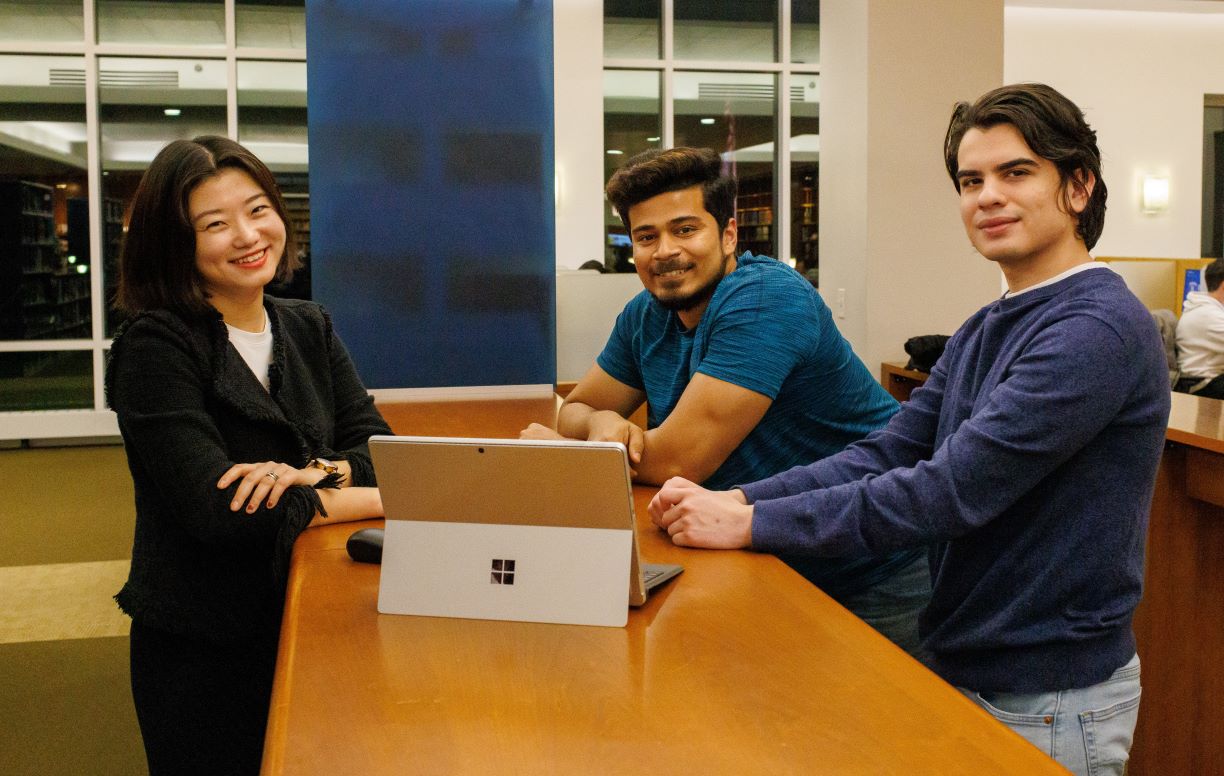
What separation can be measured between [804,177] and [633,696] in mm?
9003

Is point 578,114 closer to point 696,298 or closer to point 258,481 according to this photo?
point 696,298

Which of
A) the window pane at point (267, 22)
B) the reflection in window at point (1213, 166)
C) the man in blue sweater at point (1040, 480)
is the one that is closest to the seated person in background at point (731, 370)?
the man in blue sweater at point (1040, 480)

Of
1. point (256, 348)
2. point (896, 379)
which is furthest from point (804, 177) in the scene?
point (256, 348)

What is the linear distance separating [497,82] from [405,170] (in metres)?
0.50

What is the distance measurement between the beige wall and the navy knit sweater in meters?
3.75

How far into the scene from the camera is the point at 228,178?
68.9 inches

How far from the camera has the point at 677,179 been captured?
2.12 metres

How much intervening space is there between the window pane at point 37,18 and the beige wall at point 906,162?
612 cm

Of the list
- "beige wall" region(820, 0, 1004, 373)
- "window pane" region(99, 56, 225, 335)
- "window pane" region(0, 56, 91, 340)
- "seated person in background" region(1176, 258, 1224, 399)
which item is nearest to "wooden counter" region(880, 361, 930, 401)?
"beige wall" region(820, 0, 1004, 373)

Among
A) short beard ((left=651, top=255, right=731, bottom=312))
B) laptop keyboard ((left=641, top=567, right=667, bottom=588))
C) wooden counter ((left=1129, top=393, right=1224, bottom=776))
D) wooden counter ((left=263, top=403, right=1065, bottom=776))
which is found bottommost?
wooden counter ((left=1129, top=393, right=1224, bottom=776))

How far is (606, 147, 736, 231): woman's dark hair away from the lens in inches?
82.7

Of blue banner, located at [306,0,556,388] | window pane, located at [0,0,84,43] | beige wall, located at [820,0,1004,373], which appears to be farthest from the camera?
window pane, located at [0,0,84,43]

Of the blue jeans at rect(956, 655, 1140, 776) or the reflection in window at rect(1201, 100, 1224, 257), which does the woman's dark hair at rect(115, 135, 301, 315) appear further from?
the reflection in window at rect(1201, 100, 1224, 257)

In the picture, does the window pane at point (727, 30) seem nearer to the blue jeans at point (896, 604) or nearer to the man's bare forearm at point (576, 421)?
the man's bare forearm at point (576, 421)
